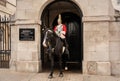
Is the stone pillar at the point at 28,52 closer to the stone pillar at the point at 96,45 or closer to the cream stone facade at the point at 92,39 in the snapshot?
the cream stone facade at the point at 92,39

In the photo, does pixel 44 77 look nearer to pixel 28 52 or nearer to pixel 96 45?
pixel 28 52

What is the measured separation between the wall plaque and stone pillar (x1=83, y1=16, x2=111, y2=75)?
2.49 m

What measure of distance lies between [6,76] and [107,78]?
4.35 metres

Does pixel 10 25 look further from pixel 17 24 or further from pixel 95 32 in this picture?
pixel 95 32

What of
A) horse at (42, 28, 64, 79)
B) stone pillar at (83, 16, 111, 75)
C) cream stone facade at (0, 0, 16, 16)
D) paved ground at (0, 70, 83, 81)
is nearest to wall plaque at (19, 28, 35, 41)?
horse at (42, 28, 64, 79)

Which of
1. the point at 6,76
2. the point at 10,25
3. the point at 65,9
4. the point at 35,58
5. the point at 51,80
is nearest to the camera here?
the point at 51,80

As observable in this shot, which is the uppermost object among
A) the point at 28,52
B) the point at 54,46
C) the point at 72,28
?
the point at 72,28

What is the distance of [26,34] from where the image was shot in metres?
11.0

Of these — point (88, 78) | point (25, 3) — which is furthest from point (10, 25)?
point (88, 78)

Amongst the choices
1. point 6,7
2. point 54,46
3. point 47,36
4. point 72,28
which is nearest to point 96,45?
point 54,46

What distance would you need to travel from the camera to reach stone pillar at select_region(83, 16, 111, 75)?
10.3 meters

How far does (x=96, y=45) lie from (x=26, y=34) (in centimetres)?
339

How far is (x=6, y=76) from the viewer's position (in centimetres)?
991

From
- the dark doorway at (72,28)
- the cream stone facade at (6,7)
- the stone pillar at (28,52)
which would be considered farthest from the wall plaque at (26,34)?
the cream stone facade at (6,7)
